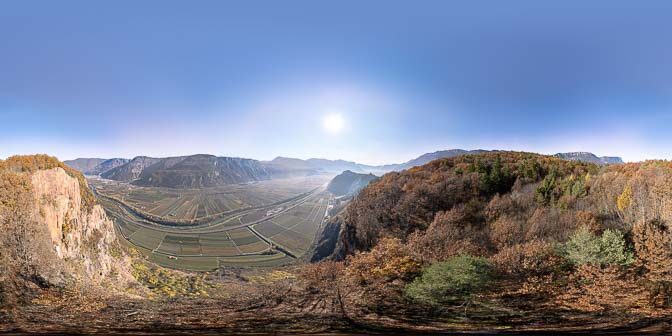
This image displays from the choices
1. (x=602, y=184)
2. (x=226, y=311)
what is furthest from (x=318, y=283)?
(x=602, y=184)

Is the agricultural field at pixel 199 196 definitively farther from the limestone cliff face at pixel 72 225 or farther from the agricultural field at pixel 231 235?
the limestone cliff face at pixel 72 225

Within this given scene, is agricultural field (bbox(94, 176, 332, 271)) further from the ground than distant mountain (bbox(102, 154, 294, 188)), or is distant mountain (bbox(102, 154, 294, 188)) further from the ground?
distant mountain (bbox(102, 154, 294, 188))

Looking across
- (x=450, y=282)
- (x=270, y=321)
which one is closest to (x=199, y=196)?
(x=270, y=321)

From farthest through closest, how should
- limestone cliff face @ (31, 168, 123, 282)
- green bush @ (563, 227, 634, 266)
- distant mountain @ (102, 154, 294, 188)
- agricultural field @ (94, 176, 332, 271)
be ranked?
distant mountain @ (102, 154, 294, 188) → agricultural field @ (94, 176, 332, 271) → limestone cliff face @ (31, 168, 123, 282) → green bush @ (563, 227, 634, 266)

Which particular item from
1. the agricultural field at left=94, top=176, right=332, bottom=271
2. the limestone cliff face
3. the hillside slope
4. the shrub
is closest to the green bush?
the shrub

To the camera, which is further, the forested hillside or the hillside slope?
the hillside slope

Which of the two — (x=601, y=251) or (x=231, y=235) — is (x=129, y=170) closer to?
(x=231, y=235)

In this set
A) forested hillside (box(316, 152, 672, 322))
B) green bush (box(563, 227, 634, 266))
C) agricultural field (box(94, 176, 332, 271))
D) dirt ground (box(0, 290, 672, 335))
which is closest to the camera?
dirt ground (box(0, 290, 672, 335))

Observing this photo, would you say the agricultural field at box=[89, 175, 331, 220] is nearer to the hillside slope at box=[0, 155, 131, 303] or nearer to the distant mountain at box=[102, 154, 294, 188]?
the distant mountain at box=[102, 154, 294, 188]

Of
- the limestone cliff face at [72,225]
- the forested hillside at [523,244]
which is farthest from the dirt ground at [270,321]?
the limestone cliff face at [72,225]
